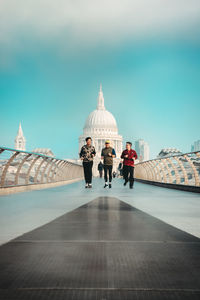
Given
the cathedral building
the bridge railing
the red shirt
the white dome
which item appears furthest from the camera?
the white dome

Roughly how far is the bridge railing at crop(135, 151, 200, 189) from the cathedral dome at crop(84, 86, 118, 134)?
136 m

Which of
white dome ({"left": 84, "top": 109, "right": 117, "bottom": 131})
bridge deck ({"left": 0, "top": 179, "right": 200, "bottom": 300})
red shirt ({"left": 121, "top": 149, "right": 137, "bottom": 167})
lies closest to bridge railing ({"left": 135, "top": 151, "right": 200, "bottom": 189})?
→ red shirt ({"left": 121, "top": 149, "right": 137, "bottom": 167})

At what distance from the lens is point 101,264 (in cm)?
304

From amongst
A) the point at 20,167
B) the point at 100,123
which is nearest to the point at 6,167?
the point at 20,167

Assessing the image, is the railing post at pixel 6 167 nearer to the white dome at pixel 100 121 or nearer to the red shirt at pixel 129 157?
the red shirt at pixel 129 157

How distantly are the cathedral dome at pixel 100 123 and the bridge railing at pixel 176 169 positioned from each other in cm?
13576

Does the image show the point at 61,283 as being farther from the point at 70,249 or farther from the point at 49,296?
the point at 70,249

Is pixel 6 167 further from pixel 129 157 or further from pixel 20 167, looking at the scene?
pixel 129 157

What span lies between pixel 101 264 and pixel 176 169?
529 inches

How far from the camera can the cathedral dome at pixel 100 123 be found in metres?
162

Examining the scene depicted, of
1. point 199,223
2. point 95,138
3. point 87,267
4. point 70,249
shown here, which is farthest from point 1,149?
point 95,138

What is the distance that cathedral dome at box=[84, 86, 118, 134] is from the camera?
162m

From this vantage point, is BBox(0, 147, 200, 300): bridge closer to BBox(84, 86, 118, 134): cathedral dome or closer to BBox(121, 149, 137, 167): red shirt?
BBox(121, 149, 137, 167): red shirt

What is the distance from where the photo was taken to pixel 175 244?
3865mm
